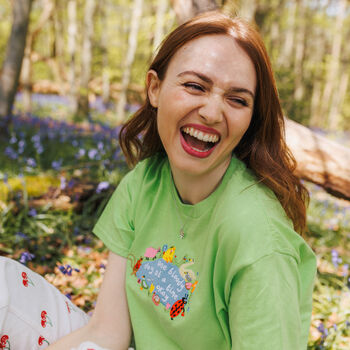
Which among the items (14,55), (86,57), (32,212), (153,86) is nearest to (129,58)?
(86,57)

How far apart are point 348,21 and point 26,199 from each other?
2540 cm

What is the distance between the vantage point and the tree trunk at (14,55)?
4684 mm

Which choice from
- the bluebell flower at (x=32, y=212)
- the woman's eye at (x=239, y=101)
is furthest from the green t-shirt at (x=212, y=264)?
the bluebell flower at (x=32, y=212)

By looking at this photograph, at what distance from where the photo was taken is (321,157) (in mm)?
2588

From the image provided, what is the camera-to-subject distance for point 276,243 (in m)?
1.04

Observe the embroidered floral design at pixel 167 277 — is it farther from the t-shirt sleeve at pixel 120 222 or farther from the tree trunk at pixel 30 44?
the tree trunk at pixel 30 44

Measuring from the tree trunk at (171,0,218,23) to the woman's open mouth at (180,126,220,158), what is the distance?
211 centimetres

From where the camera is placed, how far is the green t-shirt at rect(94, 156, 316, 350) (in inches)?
39.4

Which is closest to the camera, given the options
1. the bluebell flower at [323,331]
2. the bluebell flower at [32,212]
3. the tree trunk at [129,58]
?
the bluebell flower at [323,331]

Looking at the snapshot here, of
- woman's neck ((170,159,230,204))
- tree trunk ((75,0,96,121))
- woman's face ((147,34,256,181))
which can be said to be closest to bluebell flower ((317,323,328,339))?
woman's neck ((170,159,230,204))

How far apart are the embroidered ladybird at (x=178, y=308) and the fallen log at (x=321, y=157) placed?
161 centimetres

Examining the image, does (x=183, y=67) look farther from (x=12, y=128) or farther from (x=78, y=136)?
(x=78, y=136)

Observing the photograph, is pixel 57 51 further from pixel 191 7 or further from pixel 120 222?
pixel 120 222

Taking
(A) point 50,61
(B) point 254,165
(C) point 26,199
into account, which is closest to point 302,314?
(B) point 254,165
